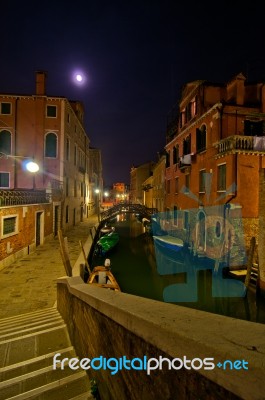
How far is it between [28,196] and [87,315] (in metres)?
11.2

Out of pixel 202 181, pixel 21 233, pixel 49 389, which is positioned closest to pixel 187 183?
pixel 202 181

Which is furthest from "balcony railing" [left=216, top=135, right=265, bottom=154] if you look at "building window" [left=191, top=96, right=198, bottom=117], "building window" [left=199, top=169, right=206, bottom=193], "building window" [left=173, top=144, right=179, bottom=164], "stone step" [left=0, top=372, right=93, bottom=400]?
"stone step" [left=0, top=372, right=93, bottom=400]

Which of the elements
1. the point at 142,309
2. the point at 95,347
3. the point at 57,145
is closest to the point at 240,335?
the point at 142,309

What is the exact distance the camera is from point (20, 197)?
11523mm

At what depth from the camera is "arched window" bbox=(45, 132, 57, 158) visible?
19.6m

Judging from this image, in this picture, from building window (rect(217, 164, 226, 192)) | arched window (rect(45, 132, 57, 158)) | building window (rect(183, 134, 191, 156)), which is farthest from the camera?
arched window (rect(45, 132, 57, 158))

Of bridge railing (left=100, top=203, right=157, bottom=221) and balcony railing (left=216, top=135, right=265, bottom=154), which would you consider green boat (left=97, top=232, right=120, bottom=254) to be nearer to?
bridge railing (left=100, top=203, right=157, bottom=221)

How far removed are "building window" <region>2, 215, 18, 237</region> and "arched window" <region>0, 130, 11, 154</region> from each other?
11498 millimetres

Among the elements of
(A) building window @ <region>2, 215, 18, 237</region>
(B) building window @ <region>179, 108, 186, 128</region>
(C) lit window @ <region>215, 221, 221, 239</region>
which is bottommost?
(C) lit window @ <region>215, 221, 221, 239</region>

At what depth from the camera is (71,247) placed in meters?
13.9

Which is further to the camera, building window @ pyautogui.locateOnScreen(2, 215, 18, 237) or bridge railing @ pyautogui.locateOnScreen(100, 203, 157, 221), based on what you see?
bridge railing @ pyautogui.locateOnScreen(100, 203, 157, 221)

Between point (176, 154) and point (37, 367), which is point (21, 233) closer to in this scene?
point (37, 367)

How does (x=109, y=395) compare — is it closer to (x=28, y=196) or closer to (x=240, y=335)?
(x=240, y=335)

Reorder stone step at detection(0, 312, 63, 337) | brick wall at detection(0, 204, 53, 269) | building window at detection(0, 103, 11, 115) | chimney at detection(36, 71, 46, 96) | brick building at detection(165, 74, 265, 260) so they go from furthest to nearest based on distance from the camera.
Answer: building window at detection(0, 103, 11, 115)
chimney at detection(36, 71, 46, 96)
brick building at detection(165, 74, 265, 260)
brick wall at detection(0, 204, 53, 269)
stone step at detection(0, 312, 63, 337)
